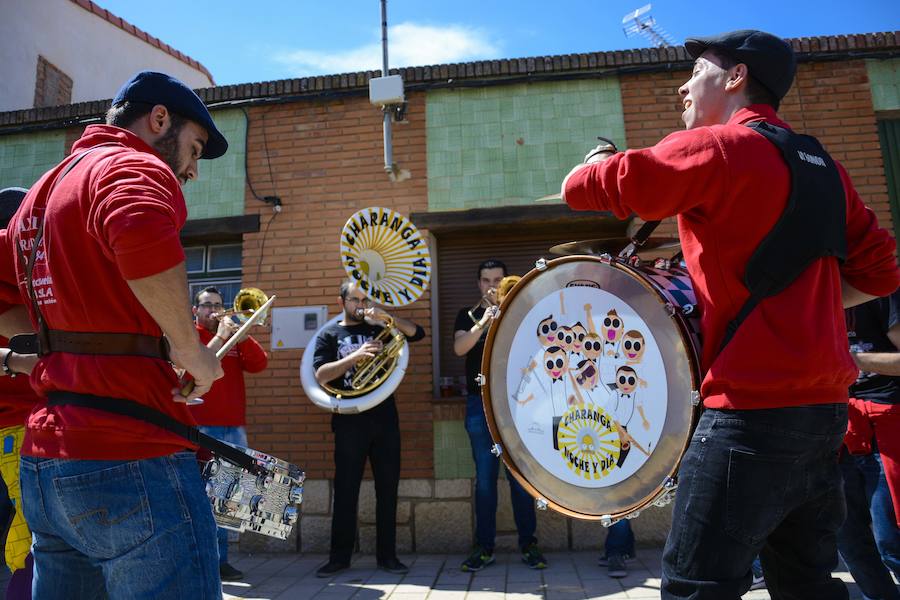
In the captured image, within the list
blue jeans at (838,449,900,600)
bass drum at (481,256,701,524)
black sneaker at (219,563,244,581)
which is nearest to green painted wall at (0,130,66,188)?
black sneaker at (219,563,244,581)

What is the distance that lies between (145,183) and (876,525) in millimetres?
3786

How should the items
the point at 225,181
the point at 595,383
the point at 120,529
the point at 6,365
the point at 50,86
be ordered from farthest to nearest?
the point at 50,86
the point at 225,181
the point at 6,365
the point at 595,383
the point at 120,529

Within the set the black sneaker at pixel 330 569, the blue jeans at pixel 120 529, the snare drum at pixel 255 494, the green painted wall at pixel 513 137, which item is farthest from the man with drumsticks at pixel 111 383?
the green painted wall at pixel 513 137

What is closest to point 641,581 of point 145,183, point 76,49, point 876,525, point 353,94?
point 876,525

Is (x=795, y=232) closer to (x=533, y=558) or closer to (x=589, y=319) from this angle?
(x=589, y=319)

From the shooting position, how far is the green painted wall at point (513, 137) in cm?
604

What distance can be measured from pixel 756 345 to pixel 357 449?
3.65 metres

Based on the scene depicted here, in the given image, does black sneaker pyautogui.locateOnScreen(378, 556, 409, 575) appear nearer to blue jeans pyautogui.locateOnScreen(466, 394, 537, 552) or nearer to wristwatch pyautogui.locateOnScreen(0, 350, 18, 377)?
blue jeans pyautogui.locateOnScreen(466, 394, 537, 552)

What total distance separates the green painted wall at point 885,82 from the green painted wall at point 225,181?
5.86m

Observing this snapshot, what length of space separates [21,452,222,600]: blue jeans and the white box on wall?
14.2ft

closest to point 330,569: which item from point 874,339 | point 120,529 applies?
point 120,529

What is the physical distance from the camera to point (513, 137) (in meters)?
6.12

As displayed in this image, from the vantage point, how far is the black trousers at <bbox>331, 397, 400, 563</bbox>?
192 inches

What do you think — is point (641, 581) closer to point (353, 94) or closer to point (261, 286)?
point (261, 286)
